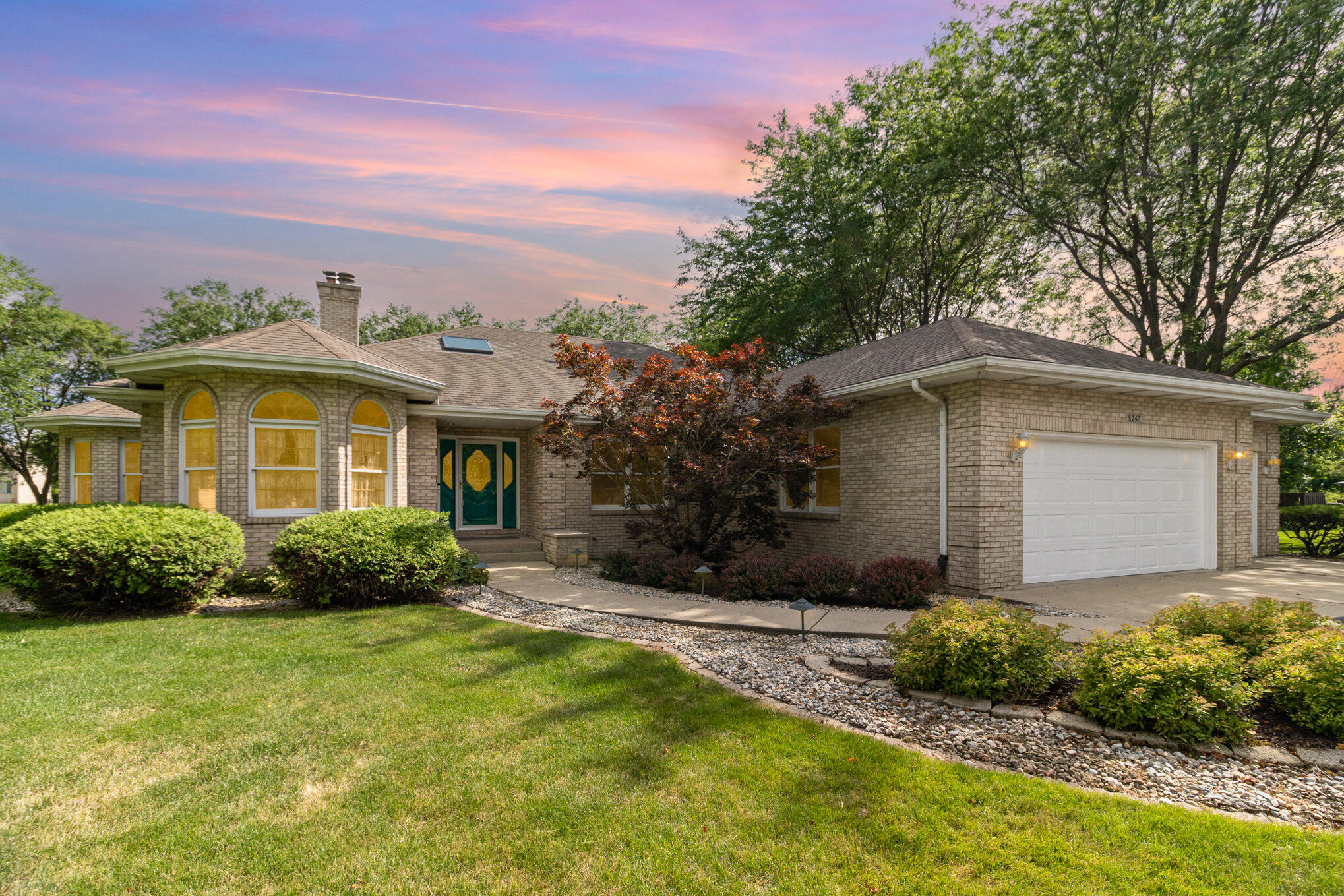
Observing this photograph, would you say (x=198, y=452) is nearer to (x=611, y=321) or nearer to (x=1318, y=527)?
(x=1318, y=527)

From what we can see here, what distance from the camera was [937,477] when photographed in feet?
29.2

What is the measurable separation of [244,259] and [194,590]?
7454mm

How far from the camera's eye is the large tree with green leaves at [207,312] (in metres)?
28.5

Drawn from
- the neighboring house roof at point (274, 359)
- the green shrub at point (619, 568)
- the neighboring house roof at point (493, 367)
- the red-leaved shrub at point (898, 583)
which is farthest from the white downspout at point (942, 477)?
the neighboring house roof at point (274, 359)

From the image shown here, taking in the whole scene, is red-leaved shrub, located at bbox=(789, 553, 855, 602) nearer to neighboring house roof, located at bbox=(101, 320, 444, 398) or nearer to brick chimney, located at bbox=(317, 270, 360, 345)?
neighboring house roof, located at bbox=(101, 320, 444, 398)

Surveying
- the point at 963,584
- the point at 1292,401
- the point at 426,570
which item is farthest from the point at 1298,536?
the point at 426,570

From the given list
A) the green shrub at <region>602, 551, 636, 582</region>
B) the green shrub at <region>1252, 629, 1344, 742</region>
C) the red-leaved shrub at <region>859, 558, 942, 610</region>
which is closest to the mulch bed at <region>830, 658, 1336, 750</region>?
the green shrub at <region>1252, 629, 1344, 742</region>

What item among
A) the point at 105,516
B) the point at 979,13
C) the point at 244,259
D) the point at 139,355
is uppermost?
the point at 979,13

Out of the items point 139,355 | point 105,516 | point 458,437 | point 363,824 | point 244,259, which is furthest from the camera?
point 458,437

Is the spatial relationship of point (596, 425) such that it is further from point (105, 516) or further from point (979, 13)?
point (979, 13)

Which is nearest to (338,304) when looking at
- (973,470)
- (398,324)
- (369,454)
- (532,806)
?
(369,454)

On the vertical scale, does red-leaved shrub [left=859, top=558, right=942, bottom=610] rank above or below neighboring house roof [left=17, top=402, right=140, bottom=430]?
below

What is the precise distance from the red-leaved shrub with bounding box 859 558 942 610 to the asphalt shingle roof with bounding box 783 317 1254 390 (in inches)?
109

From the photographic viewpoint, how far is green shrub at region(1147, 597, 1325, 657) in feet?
14.9
